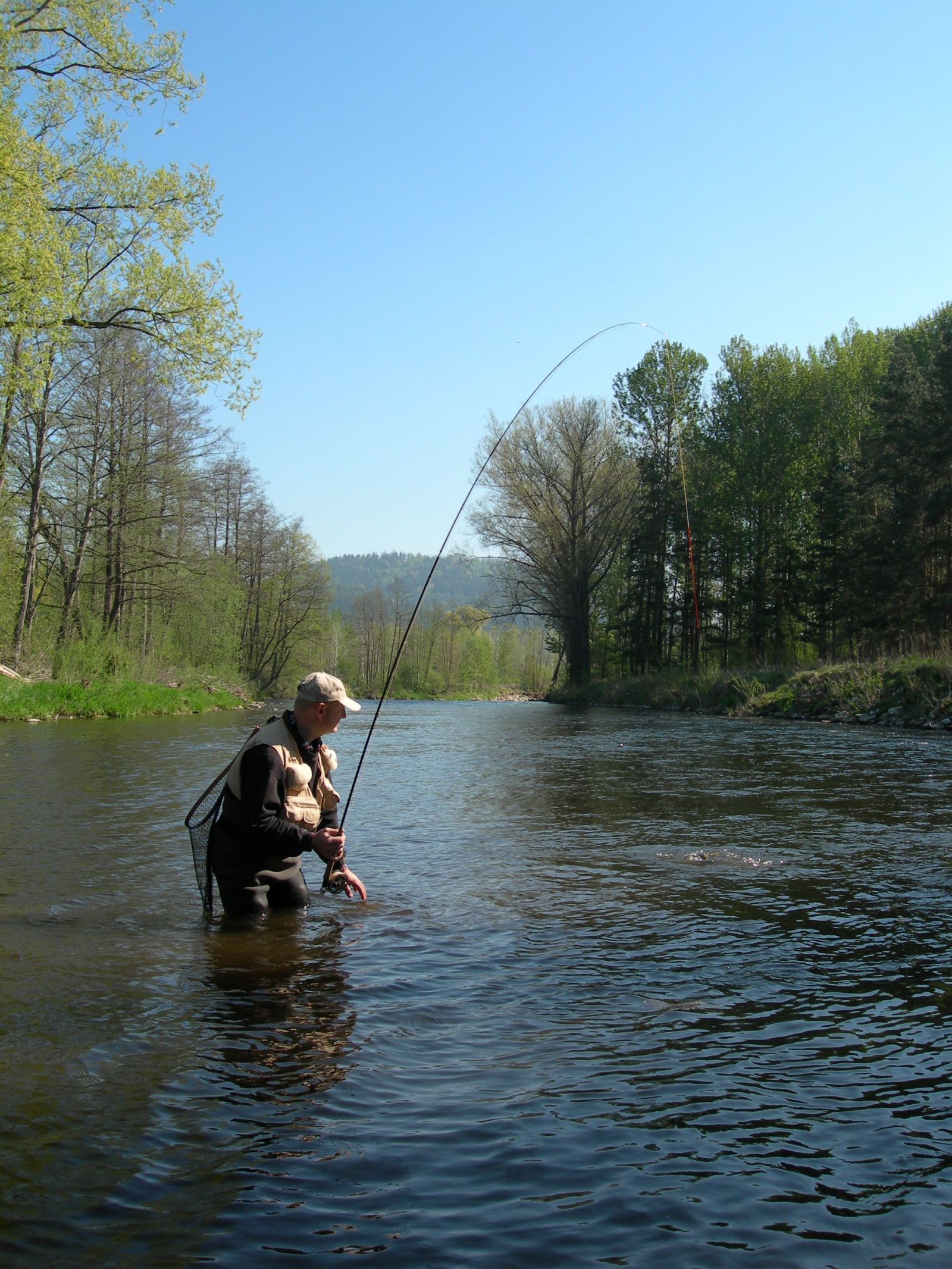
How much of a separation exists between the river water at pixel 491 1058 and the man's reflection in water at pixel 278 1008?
0.06 ft

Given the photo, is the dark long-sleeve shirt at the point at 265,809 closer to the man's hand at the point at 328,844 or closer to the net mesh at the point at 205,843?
the man's hand at the point at 328,844

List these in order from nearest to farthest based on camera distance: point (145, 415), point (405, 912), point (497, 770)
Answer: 1. point (405, 912)
2. point (497, 770)
3. point (145, 415)

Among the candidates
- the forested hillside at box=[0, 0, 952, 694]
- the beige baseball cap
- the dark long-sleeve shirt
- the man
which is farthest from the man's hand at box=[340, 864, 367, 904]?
the forested hillside at box=[0, 0, 952, 694]

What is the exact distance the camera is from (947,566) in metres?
31.8

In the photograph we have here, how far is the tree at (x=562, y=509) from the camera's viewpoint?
1738 inches

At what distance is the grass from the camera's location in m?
21.8

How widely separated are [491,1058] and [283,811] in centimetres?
206

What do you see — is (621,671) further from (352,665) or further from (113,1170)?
(113,1170)

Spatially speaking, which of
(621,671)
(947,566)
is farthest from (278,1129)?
Result: (621,671)

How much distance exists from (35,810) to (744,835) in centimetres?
649

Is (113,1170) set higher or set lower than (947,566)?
lower

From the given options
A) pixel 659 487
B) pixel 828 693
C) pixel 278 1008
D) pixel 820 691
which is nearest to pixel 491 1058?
pixel 278 1008

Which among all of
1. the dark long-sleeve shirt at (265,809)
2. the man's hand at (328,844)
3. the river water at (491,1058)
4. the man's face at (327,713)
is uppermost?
the man's face at (327,713)

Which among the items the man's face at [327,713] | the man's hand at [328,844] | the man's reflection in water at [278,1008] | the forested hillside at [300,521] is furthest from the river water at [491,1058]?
the forested hillside at [300,521]
